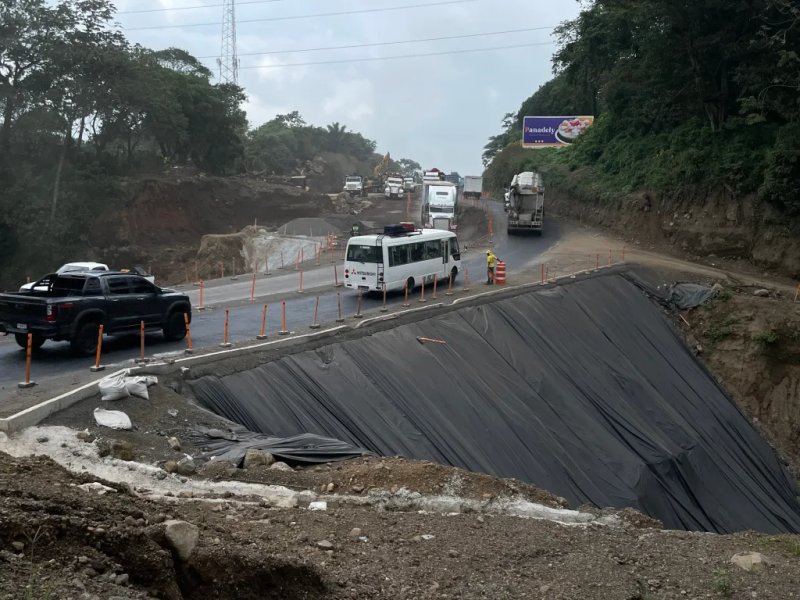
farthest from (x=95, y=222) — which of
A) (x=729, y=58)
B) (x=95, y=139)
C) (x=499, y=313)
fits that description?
(x=729, y=58)

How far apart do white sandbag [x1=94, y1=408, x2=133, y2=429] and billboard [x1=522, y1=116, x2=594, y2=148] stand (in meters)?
55.4

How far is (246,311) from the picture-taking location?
22703mm

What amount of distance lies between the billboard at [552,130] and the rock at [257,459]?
183ft

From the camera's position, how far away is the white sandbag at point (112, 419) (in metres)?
11.7

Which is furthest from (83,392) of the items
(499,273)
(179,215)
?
(179,215)

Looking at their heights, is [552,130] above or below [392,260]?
above

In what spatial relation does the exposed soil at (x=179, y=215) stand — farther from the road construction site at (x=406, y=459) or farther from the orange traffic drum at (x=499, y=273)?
the orange traffic drum at (x=499, y=273)

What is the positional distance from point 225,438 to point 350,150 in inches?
5515

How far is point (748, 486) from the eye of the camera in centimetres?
2111

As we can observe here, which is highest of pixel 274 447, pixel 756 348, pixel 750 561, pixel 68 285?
pixel 68 285

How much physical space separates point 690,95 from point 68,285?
35.9m

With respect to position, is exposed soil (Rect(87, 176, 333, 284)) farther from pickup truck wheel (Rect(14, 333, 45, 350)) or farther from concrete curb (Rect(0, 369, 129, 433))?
concrete curb (Rect(0, 369, 129, 433))

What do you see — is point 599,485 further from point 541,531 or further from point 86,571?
point 86,571

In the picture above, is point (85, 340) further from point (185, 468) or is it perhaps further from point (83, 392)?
point (185, 468)
